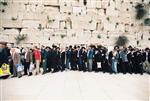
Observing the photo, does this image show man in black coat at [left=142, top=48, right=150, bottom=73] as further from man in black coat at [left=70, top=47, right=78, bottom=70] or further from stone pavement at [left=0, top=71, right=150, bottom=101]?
man in black coat at [left=70, top=47, right=78, bottom=70]

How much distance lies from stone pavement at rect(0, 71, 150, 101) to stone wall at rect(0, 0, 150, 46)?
4.83 meters

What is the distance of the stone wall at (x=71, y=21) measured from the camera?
19.4 metres

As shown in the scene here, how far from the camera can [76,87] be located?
11641 mm

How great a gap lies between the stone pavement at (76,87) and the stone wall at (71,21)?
15.8ft

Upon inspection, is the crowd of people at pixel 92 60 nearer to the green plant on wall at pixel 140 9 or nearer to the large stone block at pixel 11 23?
the large stone block at pixel 11 23

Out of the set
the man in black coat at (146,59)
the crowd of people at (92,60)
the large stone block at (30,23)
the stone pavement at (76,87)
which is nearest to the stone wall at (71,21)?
the large stone block at (30,23)

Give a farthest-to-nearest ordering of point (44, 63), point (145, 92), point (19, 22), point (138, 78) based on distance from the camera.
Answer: point (19, 22) → point (44, 63) → point (138, 78) → point (145, 92)

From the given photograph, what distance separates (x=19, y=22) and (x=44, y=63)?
4.94m

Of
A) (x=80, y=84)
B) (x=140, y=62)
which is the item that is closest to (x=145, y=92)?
(x=80, y=84)

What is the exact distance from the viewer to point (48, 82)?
41.4 feet

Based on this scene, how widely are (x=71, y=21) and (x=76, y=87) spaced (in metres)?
8.42

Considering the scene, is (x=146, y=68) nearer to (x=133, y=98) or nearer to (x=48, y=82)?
(x=48, y=82)

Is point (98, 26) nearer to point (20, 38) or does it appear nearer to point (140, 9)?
point (140, 9)

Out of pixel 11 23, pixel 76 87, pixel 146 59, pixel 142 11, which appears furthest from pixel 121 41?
pixel 76 87
